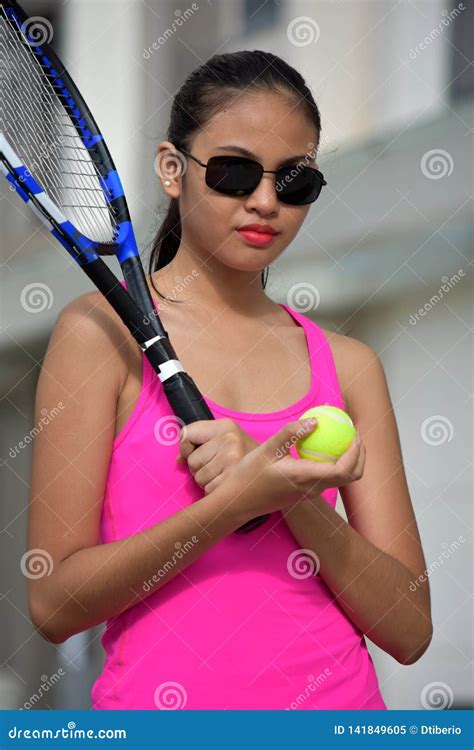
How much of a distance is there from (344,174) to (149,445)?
387 cm

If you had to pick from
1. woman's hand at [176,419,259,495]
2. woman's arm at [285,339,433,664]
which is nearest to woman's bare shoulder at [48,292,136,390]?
woman's hand at [176,419,259,495]

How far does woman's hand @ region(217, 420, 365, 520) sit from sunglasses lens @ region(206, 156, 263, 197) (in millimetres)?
468

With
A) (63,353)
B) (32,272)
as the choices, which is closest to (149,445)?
(63,353)

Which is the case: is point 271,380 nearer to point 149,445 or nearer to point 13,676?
point 149,445

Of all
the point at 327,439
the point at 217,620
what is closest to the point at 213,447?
the point at 327,439

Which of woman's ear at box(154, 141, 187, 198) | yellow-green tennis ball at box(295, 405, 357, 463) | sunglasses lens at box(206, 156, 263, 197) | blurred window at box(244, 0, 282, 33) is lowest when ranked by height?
yellow-green tennis ball at box(295, 405, 357, 463)

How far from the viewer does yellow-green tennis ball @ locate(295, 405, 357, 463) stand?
1758mm

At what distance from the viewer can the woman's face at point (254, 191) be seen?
1.93 m

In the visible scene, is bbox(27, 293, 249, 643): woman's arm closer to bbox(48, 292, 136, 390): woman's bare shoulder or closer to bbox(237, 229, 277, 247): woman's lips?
bbox(48, 292, 136, 390): woman's bare shoulder

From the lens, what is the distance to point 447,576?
Result: 518 cm

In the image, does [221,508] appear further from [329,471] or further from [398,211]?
[398,211]

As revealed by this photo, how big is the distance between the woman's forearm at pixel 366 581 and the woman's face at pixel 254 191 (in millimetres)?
478

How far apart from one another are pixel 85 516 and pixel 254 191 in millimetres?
640

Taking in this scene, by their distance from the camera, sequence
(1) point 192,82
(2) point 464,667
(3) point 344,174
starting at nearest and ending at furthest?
(1) point 192,82 → (2) point 464,667 → (3) point 344,174
